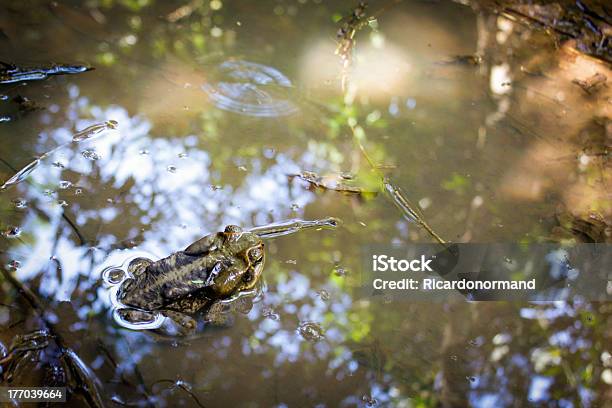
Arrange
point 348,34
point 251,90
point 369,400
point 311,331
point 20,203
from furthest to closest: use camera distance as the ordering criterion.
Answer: point 348,34 < point 251,90 < point 20,203 < point 311,331 < point 369,400

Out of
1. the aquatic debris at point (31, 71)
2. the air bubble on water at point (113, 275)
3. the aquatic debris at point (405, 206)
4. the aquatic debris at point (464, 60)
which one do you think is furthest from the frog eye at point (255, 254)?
the aquatic debris at point (464, 60)

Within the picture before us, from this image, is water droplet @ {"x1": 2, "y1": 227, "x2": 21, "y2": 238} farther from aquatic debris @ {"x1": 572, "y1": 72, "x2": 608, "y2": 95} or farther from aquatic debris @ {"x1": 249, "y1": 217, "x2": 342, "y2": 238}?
aquatic debris @ {"x1": 572, "y1": 72, "x2": 608, "y2": 95}

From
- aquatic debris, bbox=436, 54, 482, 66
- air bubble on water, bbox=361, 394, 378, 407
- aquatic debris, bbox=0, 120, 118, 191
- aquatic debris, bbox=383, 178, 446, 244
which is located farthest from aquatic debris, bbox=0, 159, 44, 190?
aquatic debris, bbox=436, 54, 482, 66

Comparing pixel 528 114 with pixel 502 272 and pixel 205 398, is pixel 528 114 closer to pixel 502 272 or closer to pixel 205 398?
pixel 502 272

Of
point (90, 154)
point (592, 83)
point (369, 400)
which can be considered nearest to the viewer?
point (369, 400)

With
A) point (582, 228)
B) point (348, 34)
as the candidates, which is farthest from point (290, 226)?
point (348, 34)

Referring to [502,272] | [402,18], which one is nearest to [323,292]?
[502,272]

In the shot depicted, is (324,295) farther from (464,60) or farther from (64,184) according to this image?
(464,60)
